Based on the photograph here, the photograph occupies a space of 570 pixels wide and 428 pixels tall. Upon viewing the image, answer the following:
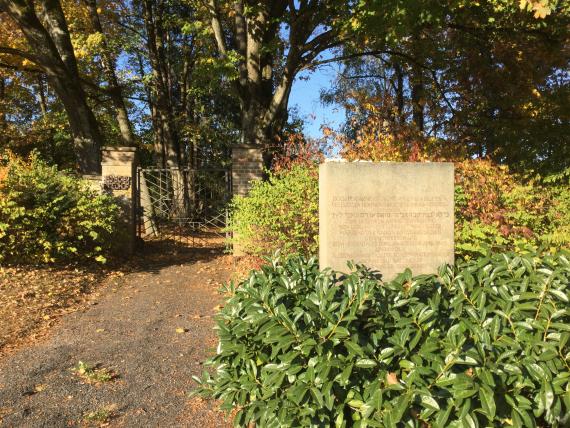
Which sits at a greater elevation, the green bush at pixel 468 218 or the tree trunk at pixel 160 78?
the tree trunk at pixel 160 78

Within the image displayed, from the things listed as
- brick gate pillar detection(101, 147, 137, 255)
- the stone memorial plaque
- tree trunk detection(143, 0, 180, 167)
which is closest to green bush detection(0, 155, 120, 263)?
brick gate pillar detection(101, 147, 137, 255)

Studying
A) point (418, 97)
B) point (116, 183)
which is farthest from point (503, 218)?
point (418, 97)

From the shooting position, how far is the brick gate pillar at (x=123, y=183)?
960 centimetres

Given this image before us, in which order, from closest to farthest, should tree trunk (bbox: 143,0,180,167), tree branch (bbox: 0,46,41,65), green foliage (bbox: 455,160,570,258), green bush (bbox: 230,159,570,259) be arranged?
green foliage (bbox: 455,160,570,258) → green bush (bbox: 230,159,570,259) → tree branch (bbox: 0,46,41,65) → tree trunk (bbox: 143,0,180,167)

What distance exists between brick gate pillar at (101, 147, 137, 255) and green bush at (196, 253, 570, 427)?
23.2 ft

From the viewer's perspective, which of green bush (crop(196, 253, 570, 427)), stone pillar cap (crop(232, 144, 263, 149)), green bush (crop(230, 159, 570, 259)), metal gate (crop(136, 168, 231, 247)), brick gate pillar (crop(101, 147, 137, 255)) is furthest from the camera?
metal gate (crop(136, 168, 231, 247))

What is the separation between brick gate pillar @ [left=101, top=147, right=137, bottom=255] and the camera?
9602mm

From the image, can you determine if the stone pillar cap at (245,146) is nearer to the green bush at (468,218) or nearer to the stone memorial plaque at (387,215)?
the green bush at (468,218)

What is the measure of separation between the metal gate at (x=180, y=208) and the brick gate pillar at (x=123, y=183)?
0.98 metres

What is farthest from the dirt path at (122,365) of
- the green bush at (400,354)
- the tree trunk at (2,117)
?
the tree trunk at (2,117)

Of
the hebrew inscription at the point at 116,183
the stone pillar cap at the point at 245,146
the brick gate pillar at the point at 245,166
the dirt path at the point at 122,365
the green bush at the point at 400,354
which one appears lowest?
the dirt path at the point at 122,365

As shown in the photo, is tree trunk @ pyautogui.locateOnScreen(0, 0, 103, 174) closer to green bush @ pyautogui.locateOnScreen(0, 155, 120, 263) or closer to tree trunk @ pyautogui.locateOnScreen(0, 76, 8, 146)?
green bush @ pyautogui.locateOnScreen(0, 155, 120, 263)

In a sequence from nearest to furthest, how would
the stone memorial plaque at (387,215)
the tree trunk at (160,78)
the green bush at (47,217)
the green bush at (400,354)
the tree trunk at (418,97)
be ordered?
the green bush at (400,354)
the stone memorial plaque at (387,215)
the green bush at (47,217)
the tree trunk at (418,97)
the tree trunk at (160,78)

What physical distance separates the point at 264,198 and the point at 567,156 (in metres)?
7.61
